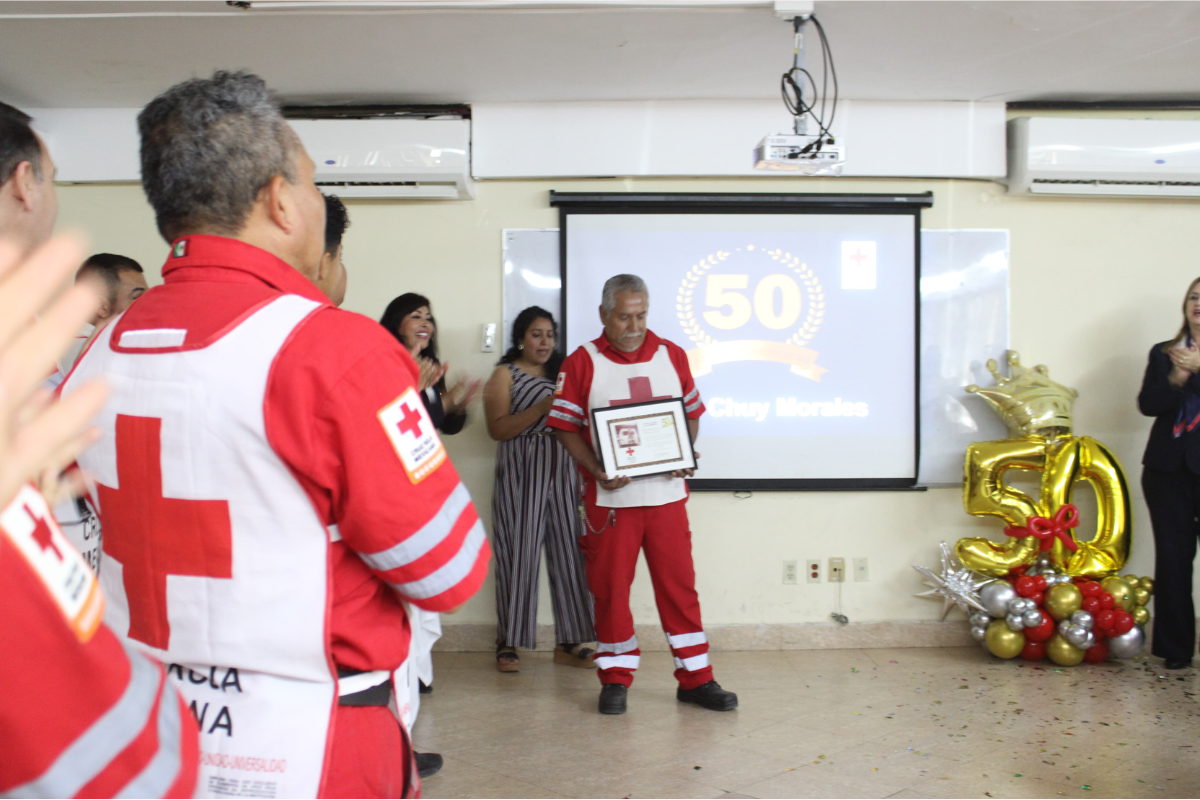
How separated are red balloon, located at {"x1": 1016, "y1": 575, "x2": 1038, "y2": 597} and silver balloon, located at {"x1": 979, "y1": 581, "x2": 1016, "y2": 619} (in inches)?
1.6

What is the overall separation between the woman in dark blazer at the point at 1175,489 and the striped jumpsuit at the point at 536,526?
251cm

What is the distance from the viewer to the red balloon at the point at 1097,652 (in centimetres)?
375

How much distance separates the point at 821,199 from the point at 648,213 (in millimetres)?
828

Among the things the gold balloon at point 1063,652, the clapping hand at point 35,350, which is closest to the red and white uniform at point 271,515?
the clapping hand at point 35,350

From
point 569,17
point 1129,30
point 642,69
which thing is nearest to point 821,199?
point 642,69

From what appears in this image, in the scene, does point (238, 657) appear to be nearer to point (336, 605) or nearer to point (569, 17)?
point (336, 605)

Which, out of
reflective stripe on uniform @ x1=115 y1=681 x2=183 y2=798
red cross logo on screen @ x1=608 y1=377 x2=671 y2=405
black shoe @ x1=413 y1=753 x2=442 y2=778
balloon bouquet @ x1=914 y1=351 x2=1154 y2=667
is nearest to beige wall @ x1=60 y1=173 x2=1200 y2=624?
balloon bouquet @ x1=914 y1=351 x2=1154 y2=667

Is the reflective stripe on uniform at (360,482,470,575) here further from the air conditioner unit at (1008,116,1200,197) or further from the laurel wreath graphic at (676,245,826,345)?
the air conditioner unit at (1008,116,1200,197)

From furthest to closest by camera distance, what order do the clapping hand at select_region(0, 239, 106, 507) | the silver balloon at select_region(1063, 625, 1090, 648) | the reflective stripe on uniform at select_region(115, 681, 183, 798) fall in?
1. the silver balloon at select_region(1063, 625, 1090, 648)
2. the reflective stripe on uniform at select_region(115, 681, 183, 798)
3. the clapping hand at select_region(0, 239, 106, 507)

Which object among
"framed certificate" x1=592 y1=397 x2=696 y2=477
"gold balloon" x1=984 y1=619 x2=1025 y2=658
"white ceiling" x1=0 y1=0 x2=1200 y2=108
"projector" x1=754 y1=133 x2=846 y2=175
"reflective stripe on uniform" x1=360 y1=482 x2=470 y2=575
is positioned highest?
"white ceiling" x1=0 y1=0 x2=1200 y2=108

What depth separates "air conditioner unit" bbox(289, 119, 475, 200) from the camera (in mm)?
3920

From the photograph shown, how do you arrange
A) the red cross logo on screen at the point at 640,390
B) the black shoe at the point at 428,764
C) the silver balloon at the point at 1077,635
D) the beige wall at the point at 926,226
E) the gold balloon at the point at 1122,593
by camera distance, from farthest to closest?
the beige wall at the point at 926,226
the gold balloon at the point at 1122,593
the silver balloon at the point at 1077,635
the red cross logo on screen at the point at 640,390
the black shoe at the point at 428,764

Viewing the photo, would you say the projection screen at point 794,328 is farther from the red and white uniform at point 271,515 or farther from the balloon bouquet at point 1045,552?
the red and white uniform at point 271,515

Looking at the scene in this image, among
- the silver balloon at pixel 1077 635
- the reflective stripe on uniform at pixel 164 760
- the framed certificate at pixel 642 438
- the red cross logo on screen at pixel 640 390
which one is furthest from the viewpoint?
the silver balloon at pixel 1077 635
